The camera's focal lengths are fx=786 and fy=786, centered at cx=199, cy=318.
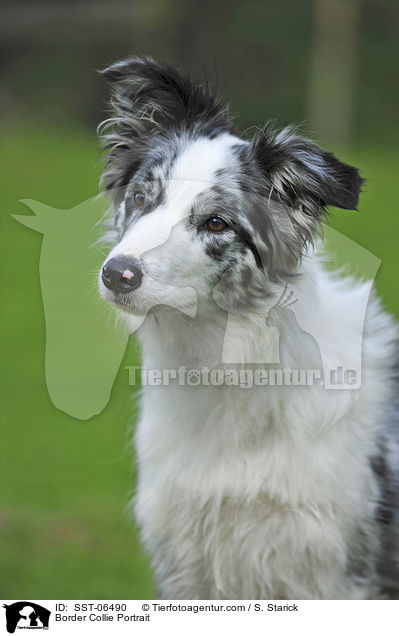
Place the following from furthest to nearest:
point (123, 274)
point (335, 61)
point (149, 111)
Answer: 1. point (335, 61)
2. point (149, 111)
3. point (123, 274)

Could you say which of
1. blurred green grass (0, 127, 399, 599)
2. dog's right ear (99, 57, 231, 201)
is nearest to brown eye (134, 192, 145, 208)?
dog's right ear (99, 57, 231, 201)

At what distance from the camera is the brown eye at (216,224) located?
165 centimetres

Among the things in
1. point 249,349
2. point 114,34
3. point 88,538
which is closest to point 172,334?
point 249,349

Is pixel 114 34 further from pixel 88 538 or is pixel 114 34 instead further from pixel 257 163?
pixel 88 538

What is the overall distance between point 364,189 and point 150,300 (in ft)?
1.59

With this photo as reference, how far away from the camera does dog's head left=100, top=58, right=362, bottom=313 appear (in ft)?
5.18

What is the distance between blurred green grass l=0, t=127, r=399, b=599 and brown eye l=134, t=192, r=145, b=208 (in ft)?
0.69

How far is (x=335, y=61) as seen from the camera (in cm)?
231

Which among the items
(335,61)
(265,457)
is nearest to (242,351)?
(265,457)

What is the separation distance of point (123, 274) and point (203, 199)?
245 millimetres
